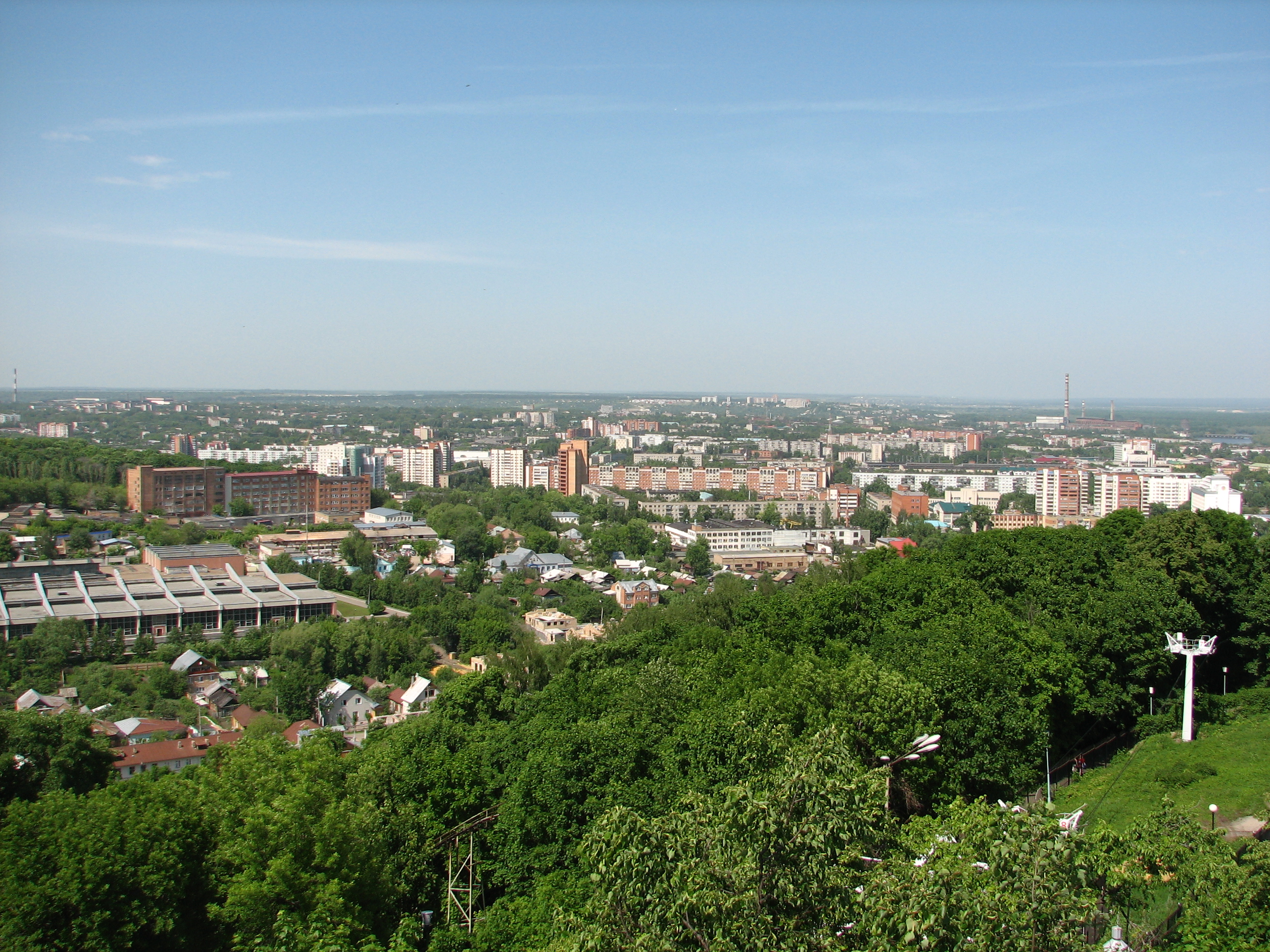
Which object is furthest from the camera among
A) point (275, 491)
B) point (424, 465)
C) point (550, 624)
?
point (424, 465)

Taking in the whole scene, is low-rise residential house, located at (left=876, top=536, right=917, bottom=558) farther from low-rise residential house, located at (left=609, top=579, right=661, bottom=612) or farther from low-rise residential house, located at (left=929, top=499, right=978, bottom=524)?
low-rise residential house, located at (left=609, top=579, right=661, bottom=612)

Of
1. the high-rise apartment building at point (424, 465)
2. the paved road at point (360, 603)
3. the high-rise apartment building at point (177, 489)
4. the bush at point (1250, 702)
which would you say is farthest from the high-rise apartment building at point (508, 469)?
the bush at point (1250, 702)

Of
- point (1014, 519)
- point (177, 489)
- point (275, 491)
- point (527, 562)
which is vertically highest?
point (177, 489)

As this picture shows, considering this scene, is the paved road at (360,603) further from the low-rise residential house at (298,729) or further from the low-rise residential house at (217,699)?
the low-rise residential house at (298,729)

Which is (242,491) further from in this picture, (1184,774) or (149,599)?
(1184,774)

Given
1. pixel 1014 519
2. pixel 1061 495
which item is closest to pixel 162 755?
pixel 1014 519

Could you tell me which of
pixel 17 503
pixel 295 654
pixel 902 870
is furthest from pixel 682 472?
pixel 902 870

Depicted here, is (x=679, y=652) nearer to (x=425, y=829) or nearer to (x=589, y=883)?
(x=425, y=829)
